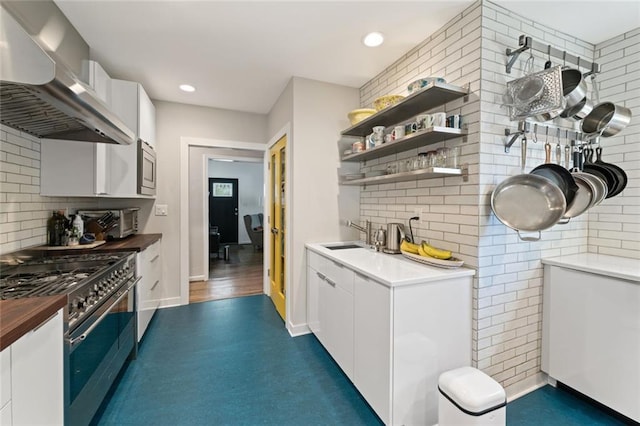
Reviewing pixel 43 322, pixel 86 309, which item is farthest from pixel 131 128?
pixel 43 322

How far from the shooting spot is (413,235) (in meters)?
2.18

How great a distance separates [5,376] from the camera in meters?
0.84

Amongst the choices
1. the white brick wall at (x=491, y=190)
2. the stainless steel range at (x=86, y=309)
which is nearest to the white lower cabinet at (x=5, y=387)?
the stainless steel range at (x=86, y=309)

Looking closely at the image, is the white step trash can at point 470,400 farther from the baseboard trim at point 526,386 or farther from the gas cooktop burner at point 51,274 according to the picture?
the gas cooktop burner at point 51,274

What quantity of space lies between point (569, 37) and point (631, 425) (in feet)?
8.30

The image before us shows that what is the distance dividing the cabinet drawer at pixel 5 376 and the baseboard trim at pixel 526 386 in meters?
2.45

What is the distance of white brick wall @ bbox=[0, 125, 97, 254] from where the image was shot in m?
1.64

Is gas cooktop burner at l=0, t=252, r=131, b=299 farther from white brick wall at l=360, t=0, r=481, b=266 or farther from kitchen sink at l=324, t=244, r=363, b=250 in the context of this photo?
white brick wall at l=360, t=0, r=481, b=266

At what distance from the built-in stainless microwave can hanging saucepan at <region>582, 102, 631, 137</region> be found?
12.0 ft

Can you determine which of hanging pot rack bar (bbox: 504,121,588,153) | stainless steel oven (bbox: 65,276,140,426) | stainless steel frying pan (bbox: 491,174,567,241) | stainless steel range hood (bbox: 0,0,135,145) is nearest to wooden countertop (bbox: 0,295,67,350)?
stainless steel oven (bbox: 65,276,140,426)

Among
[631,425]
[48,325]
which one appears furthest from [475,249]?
[48,325]

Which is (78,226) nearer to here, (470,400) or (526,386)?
(470,400)

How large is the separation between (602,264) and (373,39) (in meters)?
2.18

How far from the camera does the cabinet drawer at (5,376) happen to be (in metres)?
0.82
